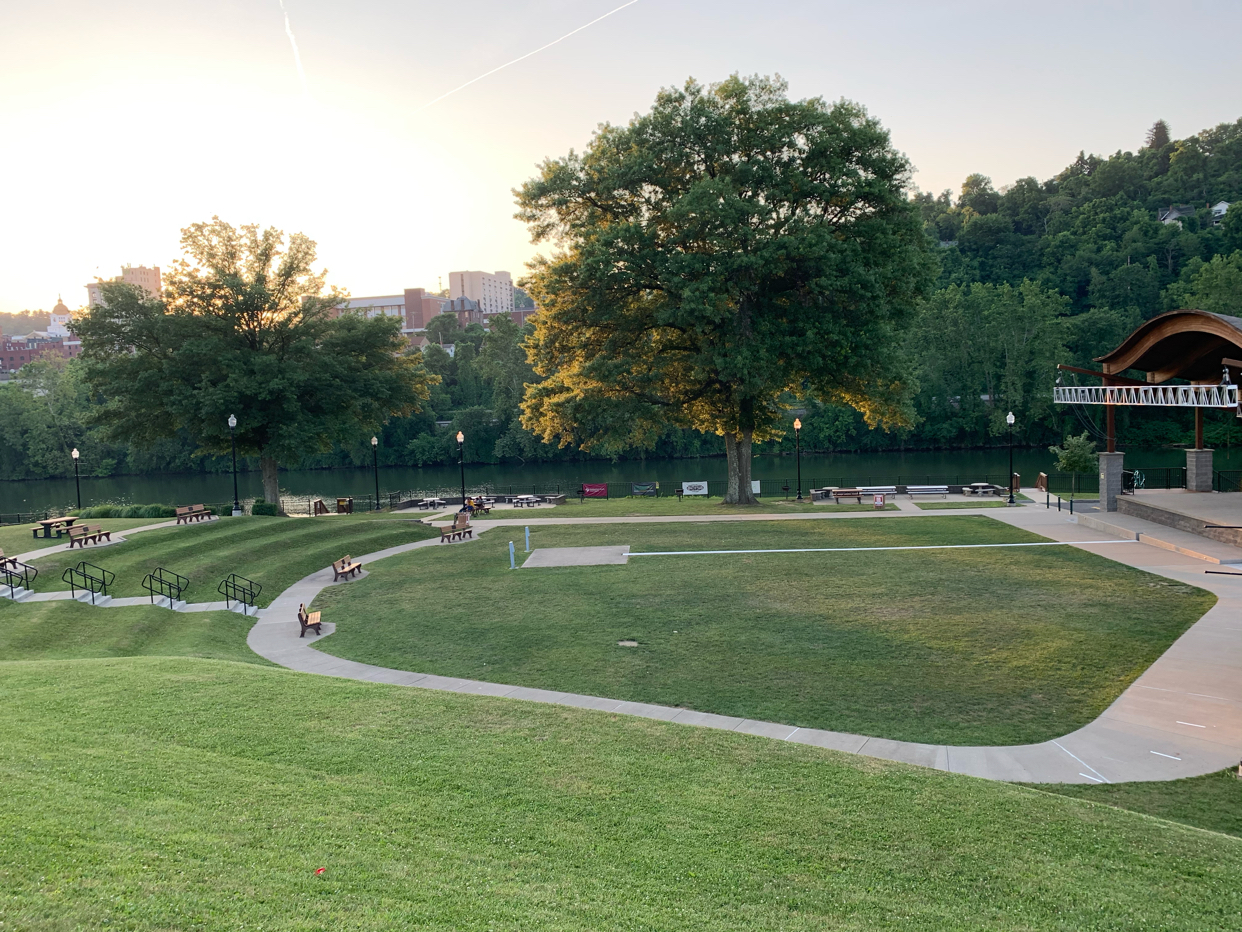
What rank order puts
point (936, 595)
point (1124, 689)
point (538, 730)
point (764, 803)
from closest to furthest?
1. point (764, 803)
2. point (538, 730)
3. point (1124, 689)
4. point (936, 595)

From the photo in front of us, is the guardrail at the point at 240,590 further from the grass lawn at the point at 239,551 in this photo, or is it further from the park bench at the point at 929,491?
the park bench at the point at 929,491

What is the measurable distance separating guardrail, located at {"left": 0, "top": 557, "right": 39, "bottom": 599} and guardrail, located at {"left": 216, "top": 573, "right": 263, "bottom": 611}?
4177 mm

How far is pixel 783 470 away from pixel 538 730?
61523mm

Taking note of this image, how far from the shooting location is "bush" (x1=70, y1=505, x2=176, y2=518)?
1234 inches

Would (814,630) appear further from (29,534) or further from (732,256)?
(29,534)

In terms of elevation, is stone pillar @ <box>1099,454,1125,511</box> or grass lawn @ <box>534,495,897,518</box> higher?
stone pillar @ <box>1099,454,1125,511</box>

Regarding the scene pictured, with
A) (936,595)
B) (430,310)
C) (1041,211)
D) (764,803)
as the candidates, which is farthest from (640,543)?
(430,310)

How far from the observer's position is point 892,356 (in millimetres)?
34031

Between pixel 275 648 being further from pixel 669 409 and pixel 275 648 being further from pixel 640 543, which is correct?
pixel 669 409

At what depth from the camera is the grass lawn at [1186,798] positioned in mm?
8508

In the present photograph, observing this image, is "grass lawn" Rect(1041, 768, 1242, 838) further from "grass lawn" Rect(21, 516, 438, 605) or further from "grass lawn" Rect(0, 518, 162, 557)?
"grass lawn" Rect(0, 518, 162, 557)

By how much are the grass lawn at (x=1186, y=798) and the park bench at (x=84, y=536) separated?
2579cm

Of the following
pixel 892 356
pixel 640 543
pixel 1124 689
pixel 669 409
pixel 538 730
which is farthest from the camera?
pixel 669 409

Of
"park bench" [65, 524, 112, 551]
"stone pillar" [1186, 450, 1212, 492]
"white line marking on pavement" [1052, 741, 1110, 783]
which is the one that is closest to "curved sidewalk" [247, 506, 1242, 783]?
"white line marking on pavement" [1052, 741, 1110, 783]
